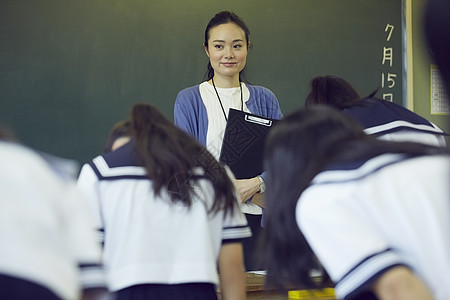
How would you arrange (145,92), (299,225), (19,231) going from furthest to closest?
(145,92) → (299,225) → (19,231)

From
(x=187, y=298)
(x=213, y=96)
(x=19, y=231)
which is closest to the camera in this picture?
(x=19, y=231)

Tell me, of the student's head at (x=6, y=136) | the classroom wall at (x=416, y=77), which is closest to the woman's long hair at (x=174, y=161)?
the student's head at (x=6, y=136)

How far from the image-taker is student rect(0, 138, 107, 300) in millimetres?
750

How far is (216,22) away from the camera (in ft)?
10.1

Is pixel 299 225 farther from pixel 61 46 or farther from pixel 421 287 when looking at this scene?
pixel 61 46

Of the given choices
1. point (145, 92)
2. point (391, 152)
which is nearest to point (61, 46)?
point (145, 92)

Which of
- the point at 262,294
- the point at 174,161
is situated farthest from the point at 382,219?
the point at 262,294

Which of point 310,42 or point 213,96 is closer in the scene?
point 213,96

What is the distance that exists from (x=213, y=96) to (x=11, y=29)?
52.3 inches

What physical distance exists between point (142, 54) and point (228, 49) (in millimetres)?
989

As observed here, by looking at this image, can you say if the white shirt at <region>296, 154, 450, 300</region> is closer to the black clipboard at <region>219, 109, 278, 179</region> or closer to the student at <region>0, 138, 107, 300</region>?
the student at <region>0, 138, 107, 300</region>

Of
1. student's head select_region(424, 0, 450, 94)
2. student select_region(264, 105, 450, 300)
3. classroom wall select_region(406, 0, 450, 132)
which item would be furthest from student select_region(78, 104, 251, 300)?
classroom wall select_region(406, 0, 450, 132)

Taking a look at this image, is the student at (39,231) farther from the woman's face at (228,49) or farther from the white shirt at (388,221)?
the woman's face at (228,49)

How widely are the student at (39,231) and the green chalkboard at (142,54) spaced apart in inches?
107
